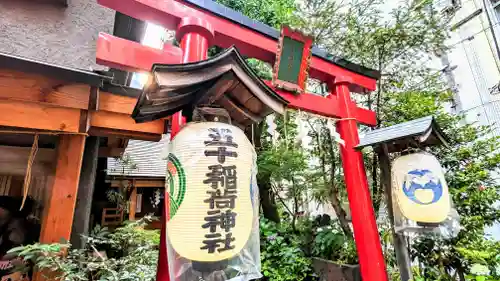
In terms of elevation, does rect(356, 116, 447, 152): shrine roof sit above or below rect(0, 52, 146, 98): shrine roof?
below

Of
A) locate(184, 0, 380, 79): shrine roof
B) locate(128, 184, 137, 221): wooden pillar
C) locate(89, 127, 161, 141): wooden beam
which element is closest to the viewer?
locate(89, 127, 161, 141): wooden beam

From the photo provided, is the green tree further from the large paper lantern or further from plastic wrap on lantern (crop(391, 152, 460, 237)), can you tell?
the large paper lantern

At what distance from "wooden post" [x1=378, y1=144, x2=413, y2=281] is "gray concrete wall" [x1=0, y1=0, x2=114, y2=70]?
17.0 ft

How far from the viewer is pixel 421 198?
3.40 metres

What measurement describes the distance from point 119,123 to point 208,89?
176 centimetres

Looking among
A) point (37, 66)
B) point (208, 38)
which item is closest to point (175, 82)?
point (37, 66)

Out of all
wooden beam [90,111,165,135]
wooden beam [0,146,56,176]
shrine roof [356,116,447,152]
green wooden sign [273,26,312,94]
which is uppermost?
green wooden sign [273,26,312,94]

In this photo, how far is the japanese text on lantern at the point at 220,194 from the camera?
1.84 meters

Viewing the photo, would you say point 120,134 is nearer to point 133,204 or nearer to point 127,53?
point 127,53


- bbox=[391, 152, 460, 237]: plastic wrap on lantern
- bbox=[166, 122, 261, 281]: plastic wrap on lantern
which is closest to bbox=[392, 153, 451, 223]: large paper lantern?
bbox=[391, 152, 460, 237]: plastic wrap on lantern

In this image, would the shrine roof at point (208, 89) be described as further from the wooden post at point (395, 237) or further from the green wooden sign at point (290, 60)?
the wooden post at point (395, 237)

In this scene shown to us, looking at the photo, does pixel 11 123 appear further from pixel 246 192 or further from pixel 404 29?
pixel 404 29

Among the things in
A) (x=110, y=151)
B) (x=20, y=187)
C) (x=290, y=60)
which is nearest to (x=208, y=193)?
(x=290, y=60)

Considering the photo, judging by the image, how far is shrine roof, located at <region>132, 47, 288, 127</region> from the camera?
1.94 meters
